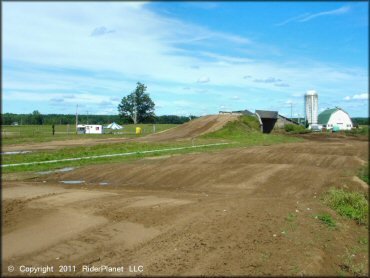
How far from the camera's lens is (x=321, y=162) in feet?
74.1

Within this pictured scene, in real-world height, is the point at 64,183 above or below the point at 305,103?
below

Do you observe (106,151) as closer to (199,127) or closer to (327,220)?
(327,220)

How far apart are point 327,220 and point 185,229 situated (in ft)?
13.2

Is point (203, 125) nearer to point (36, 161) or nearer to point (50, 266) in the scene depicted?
point (36, 161)

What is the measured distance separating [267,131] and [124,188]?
48.7m

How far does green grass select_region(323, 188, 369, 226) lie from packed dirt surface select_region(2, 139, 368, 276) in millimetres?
420

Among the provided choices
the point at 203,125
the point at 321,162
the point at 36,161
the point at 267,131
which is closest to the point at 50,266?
the point at 321,162

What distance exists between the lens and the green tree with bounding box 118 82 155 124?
360 feet

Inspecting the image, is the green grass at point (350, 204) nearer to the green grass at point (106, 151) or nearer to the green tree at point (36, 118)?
the green grass at point (106, 151)

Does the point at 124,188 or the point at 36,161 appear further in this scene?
the point at 36,161

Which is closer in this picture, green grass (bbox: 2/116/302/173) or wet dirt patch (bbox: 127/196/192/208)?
wet dirt patch (bbox: 127/196/192/208)

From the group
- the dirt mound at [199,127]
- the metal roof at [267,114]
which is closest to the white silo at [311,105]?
the dirt mound at [199,127]

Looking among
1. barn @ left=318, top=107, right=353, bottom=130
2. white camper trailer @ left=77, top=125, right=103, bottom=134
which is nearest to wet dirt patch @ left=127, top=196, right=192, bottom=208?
barn @ left=318, top=107, right=353, bottom=130

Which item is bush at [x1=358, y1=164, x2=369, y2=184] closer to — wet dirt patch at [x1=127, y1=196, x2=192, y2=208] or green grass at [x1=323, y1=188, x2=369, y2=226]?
green grass at [x1=323, y1=188, x2=369, y2=226]
